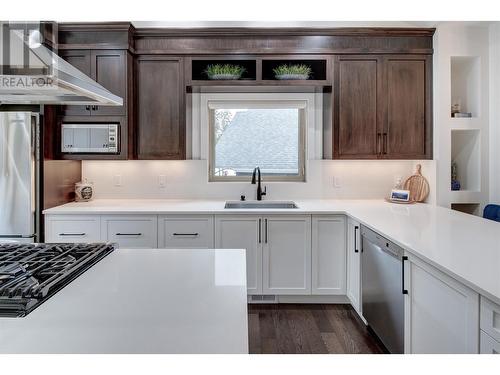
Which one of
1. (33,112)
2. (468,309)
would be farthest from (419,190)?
(33,112)

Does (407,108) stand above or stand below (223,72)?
below

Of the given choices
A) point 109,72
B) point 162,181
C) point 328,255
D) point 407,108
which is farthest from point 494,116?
point 109,72

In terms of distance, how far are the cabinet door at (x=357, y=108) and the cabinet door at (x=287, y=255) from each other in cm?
78

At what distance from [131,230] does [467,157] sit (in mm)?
3023

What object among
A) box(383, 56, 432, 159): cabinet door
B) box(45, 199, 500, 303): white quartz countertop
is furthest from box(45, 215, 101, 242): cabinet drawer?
box(383, 56, 432, 159): cabinet door

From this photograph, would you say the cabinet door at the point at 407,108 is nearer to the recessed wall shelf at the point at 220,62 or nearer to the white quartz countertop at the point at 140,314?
the recessed wall shelf at the point at 220,62

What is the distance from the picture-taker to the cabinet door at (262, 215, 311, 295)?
10.1ft

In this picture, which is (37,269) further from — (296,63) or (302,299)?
(296,63)

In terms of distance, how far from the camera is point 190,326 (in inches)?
37.0

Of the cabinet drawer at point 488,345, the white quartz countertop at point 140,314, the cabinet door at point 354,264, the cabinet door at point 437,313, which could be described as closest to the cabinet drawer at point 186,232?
the cabinet door at point 354,264

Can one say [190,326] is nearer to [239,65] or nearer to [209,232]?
[209,232]

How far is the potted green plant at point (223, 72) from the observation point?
3324mm

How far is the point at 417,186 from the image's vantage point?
139 inches
